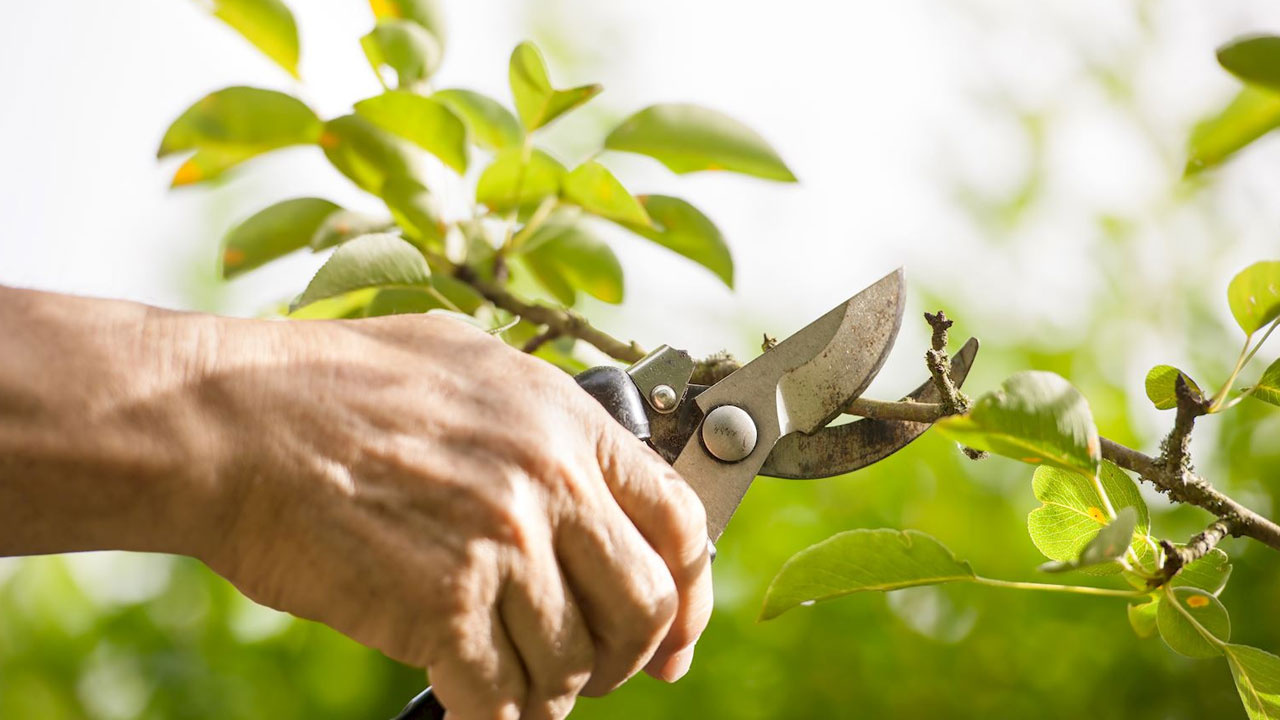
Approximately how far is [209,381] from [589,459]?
0.17 meters

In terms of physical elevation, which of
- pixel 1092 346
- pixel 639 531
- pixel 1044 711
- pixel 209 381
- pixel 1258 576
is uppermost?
pixel 209 381

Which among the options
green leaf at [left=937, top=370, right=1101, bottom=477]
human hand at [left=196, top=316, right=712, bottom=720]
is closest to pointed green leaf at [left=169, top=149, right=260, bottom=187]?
human hand at [left=196, top=316, right=712, bottom=720]

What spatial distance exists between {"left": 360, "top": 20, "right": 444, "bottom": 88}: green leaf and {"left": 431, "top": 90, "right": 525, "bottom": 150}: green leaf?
35 mm

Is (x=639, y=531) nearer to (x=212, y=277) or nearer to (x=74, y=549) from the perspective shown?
(x=74, y=549)

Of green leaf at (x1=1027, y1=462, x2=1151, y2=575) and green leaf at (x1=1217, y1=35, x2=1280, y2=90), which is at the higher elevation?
green leaf at (x1=1217, y1=35, x2=1280, y2=90)

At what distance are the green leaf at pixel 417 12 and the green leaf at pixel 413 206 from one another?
0.12 m

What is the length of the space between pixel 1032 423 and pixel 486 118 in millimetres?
494

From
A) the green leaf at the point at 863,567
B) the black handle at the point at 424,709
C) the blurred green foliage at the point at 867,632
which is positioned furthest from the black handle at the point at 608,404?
the blurred green foliage at the point at 867,632

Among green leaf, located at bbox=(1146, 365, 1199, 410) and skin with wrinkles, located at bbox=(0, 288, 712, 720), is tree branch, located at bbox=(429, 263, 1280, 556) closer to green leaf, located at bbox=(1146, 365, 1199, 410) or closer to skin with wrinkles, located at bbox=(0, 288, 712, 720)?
green leaf, located at bbox=(1146, 365, 1199, 410)

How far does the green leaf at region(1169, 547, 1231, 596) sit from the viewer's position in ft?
1.67

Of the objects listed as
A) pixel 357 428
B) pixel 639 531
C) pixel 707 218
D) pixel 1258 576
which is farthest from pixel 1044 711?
pixel 357 428

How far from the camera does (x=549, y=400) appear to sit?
0.47 meters

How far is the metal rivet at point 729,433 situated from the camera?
563 millimetres

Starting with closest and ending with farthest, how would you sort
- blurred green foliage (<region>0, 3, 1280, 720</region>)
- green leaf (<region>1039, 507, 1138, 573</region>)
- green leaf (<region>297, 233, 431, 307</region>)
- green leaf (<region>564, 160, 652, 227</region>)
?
1. green leaf (<region>1039, 507, 1138, 573</region>)
2. green leaf (<region>297, 233, 431, 307</region>)
3. green leaf (<region>564, 160, 652, 227</region>)
4. blurred green foliage (<region>0, 3, 1280, 720</region>)
